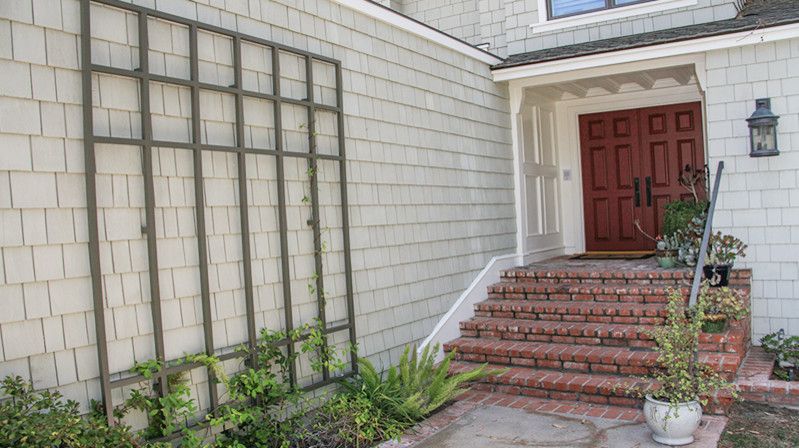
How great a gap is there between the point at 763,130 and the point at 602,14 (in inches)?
104

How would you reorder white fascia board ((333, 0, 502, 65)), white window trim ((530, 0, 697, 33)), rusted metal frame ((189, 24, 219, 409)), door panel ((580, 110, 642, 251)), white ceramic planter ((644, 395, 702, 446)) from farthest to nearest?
1. door panel ((580, 110, 642, 251))
2. white window trim ((530, 0, 697, 33))
3. white fascia board ((333, 0, 502, 65))
4. white ceramic planter ((644, 395, 702, 446))
5. rusted metal frame ((189, 24, 219, 409))

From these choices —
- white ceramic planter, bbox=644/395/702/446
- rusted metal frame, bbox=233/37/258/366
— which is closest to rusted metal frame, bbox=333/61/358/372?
rusted metal frame, bbox=233/37/258/366

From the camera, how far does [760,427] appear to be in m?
4.30

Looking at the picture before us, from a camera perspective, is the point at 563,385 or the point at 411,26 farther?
the point at 411,26

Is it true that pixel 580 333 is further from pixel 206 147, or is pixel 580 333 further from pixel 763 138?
pixel 206 147

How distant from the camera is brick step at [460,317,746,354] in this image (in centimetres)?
512

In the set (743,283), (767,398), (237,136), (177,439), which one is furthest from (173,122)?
(743,283)

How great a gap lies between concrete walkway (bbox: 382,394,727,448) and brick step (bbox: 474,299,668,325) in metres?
1.11

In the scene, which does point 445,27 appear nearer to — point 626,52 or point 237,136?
point 626,52

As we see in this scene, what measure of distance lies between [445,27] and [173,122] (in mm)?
6256

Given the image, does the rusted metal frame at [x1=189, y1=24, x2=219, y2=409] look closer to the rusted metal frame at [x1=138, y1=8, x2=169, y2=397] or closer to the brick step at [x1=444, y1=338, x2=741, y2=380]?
the rusted metal frame at [x1=138, y1=8, x2=169, y2=397]

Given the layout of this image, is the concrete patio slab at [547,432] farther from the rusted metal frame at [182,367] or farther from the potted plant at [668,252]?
the potted plant at [668,252]

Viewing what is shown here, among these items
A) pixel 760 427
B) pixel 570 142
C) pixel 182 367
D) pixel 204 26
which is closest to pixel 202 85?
pixel 204 26

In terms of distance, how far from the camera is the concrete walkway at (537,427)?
13.9 ft
